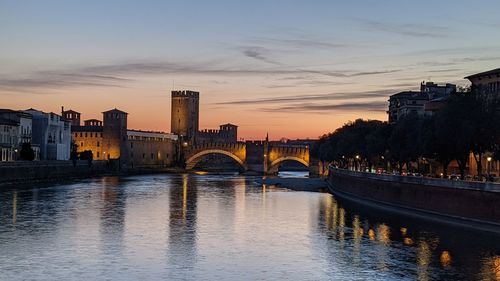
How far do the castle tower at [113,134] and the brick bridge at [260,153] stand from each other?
18.0 metres

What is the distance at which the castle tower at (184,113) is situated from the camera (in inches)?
6914

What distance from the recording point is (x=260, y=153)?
144 meters

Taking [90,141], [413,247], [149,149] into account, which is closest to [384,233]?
[413,247]

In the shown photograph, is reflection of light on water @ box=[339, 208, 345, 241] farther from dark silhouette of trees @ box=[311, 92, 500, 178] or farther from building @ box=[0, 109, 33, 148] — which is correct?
building @ box=[0, 109, 33, 148]

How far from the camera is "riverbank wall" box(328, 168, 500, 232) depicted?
38750mm

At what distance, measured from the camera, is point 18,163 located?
79188 millimetres

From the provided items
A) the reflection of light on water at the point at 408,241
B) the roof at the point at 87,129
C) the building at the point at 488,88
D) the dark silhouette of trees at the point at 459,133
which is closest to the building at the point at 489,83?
the building at the point at 488,88

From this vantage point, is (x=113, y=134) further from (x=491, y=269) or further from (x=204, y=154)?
(x=491, y=269)

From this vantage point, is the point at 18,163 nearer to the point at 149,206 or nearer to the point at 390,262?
the point at 149,206

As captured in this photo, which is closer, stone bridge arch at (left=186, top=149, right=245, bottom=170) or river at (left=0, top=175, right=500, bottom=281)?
river at (left=0, top=175, right=500, bottom=281)

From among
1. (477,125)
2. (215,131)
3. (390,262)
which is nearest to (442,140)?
(477,125)

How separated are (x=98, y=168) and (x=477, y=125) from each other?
260 ft

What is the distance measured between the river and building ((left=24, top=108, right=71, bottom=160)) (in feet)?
165

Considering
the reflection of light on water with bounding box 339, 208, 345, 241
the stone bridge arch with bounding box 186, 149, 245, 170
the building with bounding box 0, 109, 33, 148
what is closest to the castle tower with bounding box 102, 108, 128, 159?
the stone bridge arch with bounding box 186, 149, 245, 170
